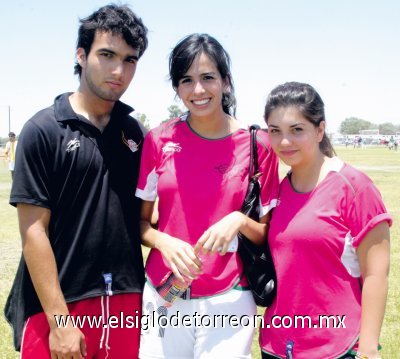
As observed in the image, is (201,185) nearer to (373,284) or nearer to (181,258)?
(181,258)

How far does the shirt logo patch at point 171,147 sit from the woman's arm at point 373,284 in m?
1.16

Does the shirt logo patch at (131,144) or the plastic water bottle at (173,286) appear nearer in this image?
the plastic water bottle at (173,286)

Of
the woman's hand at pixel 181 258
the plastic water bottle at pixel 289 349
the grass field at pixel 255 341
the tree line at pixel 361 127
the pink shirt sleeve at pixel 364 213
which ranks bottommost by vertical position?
the tree line at pixel 361 127

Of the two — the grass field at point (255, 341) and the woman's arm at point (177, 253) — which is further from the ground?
the woman's arm at point (177, 253)

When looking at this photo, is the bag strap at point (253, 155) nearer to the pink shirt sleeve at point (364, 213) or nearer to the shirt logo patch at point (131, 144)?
the pink shirt sleeve at point (364, 213)

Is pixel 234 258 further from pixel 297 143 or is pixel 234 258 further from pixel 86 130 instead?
pixel 86 130

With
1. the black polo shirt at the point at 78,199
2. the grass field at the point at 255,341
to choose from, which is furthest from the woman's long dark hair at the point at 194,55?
the grass field at the point at 255,341

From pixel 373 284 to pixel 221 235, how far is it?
2.68 ft

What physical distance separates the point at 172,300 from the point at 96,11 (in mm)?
1840

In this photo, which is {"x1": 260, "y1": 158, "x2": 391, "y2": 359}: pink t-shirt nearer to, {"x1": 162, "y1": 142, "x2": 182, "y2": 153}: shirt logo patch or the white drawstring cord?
{"x1": 162, "y1": 142, "x2": 182, "y2": 153}: shirt logo patch

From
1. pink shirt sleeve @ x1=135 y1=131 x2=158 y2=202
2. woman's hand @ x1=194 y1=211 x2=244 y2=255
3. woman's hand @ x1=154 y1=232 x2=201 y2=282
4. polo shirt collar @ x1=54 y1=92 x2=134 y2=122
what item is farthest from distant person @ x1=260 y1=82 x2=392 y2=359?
polo shirt collar @ x1=54 y1=92 x2=134 y2=122

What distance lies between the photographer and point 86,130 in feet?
9.61

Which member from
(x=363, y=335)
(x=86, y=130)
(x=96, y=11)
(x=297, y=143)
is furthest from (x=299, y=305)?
(x=96, y=11)

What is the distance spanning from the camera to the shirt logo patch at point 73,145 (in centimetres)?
280
